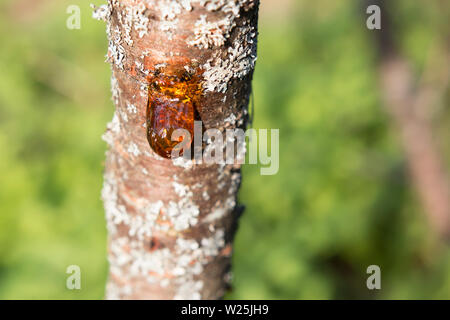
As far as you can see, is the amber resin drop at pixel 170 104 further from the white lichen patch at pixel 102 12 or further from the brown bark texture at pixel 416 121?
the brown bark texture at pixel 416 121

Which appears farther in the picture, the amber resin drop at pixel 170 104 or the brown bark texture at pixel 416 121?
the brown bark texture at pixel 416 121

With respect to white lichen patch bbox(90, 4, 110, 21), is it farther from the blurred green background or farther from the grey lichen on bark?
the blurred green background

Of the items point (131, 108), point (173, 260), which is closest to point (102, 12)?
point (131, 108)

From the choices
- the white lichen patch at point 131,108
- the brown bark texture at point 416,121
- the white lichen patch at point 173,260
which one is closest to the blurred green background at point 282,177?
the brown bark texture at point 416,121

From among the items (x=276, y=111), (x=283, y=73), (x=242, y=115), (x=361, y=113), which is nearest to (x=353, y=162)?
(x=361, y=113)

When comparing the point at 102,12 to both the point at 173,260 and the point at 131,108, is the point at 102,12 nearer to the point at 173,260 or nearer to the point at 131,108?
the point at 131,108
